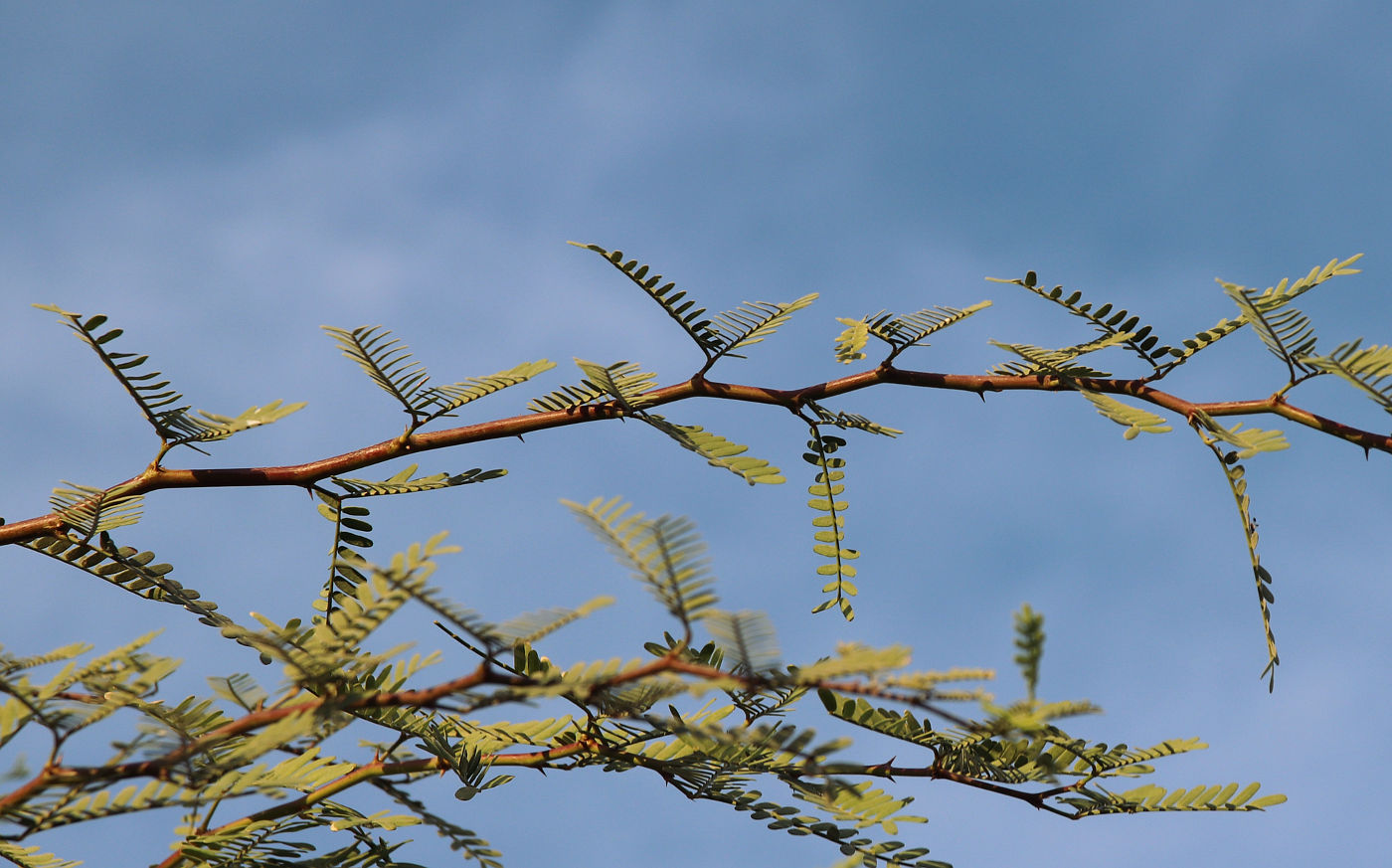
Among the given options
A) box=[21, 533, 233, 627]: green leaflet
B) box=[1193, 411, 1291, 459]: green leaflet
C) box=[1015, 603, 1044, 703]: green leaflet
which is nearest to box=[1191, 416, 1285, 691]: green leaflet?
box=[1193, 411, 1291, 459]: green leaflet

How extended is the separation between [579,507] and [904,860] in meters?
0.74

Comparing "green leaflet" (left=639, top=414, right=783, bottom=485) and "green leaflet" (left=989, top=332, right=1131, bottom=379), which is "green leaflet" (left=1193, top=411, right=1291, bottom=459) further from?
"green leaflet" (left=639, top=414, right=783, bottom=485)

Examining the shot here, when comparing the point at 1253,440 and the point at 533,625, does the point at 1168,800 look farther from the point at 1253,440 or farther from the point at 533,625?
the point at 533,625

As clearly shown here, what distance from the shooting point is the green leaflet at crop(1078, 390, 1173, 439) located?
141 cm

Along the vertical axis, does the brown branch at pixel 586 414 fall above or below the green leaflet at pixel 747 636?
above

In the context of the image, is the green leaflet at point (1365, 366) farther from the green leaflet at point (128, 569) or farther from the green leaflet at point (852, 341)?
the green leaflet at point (128, 569)

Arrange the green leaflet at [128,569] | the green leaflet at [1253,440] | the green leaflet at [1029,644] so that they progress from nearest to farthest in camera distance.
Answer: the green leaflet at [1029,644] → the green leaflet at [1253,440] → the green leaflet at [128,569]

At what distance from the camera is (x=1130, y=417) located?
145 cm

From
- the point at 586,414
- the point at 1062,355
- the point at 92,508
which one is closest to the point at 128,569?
the point at 92,508

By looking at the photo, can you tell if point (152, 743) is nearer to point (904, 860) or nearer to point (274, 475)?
point (274, 475)

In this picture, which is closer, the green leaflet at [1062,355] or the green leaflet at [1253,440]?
the green leaflet at [1253,440]

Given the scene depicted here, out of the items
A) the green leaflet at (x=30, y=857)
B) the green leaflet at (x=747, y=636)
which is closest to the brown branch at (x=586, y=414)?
the green leaflet at (x=30, y=857)

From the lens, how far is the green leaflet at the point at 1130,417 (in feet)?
4.63

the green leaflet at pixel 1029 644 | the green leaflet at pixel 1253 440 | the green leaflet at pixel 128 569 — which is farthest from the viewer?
the green leaflet at pixel 128 569
